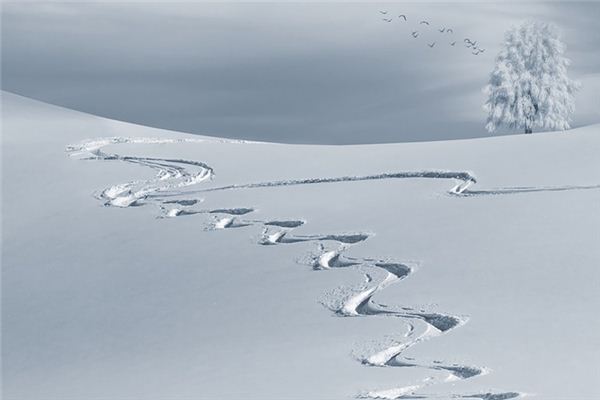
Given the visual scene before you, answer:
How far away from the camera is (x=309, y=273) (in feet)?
44.8

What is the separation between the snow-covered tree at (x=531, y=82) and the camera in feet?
133

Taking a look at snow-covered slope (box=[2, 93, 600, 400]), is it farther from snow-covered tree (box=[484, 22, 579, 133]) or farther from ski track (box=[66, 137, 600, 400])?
snow-covered tree (box=[484, 22, 579, 133])

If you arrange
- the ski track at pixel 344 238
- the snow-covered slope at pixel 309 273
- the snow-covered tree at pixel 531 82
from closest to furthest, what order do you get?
the ski track at pixel 344 238 < the snow-covered slope at pixel 309 273 < the snow-covered tree at pixel 531 82

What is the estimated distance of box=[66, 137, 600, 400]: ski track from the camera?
10117 mm

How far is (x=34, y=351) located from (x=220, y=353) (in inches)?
111

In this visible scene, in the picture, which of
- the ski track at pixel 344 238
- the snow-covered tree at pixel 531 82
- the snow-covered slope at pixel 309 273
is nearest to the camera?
the ski track at pixel 344 238

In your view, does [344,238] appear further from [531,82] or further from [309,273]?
[531,82]

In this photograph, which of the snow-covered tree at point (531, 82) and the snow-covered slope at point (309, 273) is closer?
the snow-covered slope at point (309, 273)

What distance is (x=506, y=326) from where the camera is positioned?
1099cm

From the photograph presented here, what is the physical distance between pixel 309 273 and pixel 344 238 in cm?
156

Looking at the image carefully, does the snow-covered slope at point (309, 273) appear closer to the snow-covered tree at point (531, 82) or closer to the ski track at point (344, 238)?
the ski track at point (344, 238)

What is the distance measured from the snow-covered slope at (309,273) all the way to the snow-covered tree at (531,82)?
19.7 m

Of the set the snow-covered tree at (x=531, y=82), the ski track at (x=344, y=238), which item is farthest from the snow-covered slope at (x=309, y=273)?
the snow-covered tree at (x=531, y=82)

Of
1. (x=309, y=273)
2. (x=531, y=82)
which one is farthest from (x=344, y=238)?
(x=531, y=82)
